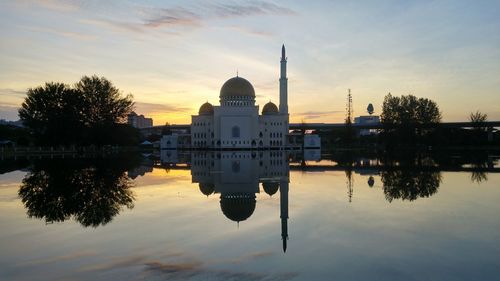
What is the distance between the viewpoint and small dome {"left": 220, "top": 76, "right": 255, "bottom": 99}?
89.6m

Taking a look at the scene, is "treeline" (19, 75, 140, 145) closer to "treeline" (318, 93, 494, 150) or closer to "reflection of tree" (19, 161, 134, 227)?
"reflection of tree" (19, 161, 134, 227)

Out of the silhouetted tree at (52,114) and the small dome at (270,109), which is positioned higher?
the small dome at (270,109)

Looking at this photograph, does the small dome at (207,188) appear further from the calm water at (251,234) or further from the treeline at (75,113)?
the treeline at (75,113)

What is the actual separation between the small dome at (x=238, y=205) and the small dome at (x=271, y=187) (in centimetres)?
112

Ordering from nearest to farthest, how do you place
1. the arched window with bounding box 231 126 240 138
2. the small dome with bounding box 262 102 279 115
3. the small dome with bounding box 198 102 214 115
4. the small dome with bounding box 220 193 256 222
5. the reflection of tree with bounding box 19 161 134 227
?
the reflection of tree with bounding box 19 161 134 227, the small dome with bounding box 220 193 256 222, the arched window with bounding box 231 126 240 138, the small dome with bounding box 262 102 279 115, the small dome with bounding box 198 102 214 115

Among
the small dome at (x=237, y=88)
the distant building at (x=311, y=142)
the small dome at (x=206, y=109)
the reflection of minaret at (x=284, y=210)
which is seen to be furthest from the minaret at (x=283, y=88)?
the reflection of minaret at (x=284, y=210)

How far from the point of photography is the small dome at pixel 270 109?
97.8 meters

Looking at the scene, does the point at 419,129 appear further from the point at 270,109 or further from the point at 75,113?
the point at 75,113

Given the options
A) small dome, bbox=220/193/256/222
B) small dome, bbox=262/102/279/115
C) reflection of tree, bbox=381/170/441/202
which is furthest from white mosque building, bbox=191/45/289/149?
small dome, bbox=220/193/256/222

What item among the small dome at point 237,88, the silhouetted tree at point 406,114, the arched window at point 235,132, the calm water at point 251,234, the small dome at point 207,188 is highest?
the small dome at point 237,88

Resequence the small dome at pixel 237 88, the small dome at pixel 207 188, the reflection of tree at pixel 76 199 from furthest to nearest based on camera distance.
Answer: the small dome at pixel 237 88 → the small dome at pixel 207 188 → the reflection of tree at pixel 76 199

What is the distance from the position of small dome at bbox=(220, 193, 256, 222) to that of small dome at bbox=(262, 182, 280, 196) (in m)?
1.12

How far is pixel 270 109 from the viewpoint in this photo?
98312 millimetres

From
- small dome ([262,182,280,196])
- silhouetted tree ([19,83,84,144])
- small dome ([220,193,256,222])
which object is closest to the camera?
small dome ([220,193,256,222])
